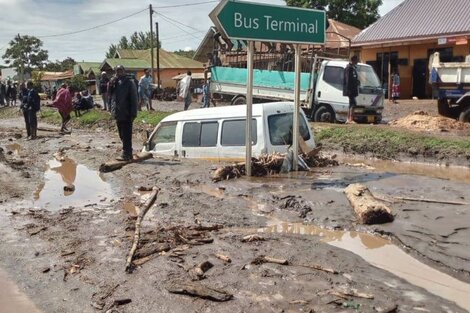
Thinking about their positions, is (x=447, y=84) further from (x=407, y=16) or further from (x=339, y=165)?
(x=407, y=16)

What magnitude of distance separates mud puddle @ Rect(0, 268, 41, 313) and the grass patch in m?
10.4

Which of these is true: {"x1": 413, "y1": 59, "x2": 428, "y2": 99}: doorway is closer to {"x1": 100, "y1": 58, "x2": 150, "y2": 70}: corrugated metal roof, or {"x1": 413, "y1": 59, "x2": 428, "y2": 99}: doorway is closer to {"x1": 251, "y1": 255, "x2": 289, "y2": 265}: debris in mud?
{"x1": 251, "y1": 255, "x2": 289, "y2": 265}: debris in mud

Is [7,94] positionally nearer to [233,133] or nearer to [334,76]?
[334,76]

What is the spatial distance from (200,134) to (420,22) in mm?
20047

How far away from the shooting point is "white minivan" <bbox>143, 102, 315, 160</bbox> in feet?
30.5

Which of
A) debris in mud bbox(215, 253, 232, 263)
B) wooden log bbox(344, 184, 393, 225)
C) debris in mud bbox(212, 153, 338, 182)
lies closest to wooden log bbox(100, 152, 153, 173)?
debris in mud bbox(212, 153, 338, 182)

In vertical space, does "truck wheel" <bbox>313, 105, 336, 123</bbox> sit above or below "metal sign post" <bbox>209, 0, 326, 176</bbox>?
below

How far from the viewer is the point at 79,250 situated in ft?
18.0

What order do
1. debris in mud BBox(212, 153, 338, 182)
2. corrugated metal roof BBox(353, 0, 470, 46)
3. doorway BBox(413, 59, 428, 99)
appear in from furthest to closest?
doorway BBox(413, 59, 428, 99)
corrugated metal roof BBox(353, 0, 470, 46)
debris in mud BBox(212, 153, 338, 182)

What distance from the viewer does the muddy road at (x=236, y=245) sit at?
416cm

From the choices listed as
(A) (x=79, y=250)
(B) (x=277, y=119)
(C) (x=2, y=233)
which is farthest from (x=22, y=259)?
(B) (x=277, y=119)

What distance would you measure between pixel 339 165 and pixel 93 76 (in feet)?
163

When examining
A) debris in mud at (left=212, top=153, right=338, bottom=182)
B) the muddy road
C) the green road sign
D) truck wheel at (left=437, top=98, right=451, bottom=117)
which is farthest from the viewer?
truck wheel at (left=437, top=98, right=451, bottom=117)

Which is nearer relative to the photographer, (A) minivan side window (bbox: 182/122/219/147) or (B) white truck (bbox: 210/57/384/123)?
(A) minivan side window (bbox: 182/122/219/147)
